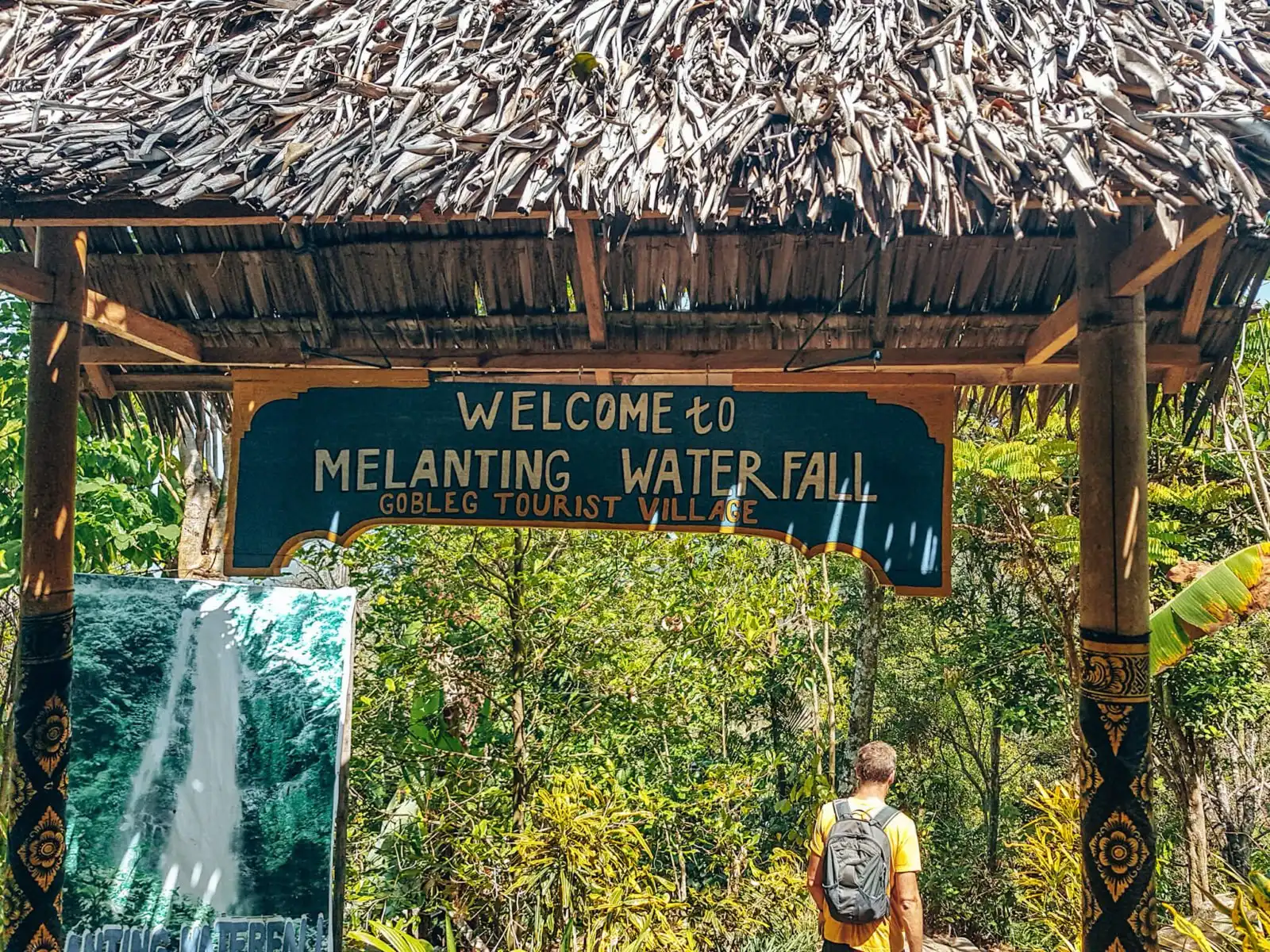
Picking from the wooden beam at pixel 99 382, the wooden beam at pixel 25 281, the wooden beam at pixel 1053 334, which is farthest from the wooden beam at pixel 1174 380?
the wooden beam at pixel 99 382

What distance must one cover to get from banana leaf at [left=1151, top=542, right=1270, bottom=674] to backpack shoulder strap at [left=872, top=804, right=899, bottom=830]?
5.39ft

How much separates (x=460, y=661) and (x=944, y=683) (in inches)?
297

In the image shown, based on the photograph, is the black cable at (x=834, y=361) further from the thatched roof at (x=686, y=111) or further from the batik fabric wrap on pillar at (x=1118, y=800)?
the batik fabric wrap on pillar at (x=1118, y=800)

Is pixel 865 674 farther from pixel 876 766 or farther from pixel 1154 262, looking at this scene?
pixel 1154 262

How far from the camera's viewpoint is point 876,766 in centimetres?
324

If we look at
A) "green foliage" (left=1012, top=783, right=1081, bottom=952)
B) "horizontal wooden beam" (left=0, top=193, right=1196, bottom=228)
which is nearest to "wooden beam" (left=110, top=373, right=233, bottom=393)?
"horizontal wooden beam" (left=0, top=193, right=1196, bottom=228)

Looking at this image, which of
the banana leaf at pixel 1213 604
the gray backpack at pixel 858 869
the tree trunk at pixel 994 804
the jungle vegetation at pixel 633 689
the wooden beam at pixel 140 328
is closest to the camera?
the wooden beam at pixel 140 328

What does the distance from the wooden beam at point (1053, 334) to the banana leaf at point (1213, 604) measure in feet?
6.42

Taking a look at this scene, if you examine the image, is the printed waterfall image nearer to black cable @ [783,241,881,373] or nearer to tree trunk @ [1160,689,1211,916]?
black cable @ [783,241,881,373]

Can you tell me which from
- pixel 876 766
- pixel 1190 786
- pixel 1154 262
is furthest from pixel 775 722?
pixel 1154 262

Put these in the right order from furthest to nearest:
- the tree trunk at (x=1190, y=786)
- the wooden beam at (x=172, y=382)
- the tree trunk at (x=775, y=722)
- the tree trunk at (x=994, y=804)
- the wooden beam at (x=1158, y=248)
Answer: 1. the tree trunk at (x=994, y=804)
2. the tree trunk at (x=775, y=722)
3. the tree trunk at (x=1190, y=786)
4. the wooden beam at (x=172, y=382)
5. the wooden beam at (x=1158, y=248)

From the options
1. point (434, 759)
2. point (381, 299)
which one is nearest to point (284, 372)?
point (381, 299)

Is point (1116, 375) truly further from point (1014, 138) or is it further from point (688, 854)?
point (688, 854)

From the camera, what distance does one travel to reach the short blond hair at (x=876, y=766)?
10.6ft
